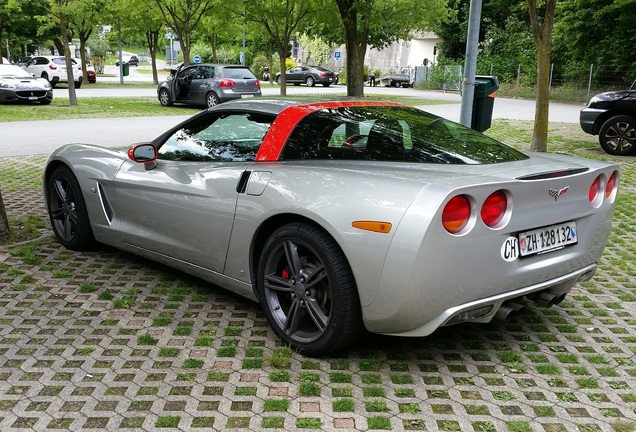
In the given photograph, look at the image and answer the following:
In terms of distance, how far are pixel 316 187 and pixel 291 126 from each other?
0.62m

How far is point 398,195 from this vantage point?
3.07 meters

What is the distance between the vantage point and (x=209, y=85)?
21875mm

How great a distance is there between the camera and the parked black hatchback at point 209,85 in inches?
856

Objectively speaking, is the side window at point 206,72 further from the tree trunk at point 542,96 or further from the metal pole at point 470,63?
the metal pole at point 470,63

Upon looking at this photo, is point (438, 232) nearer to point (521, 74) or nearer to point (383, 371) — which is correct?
point (383, 371)

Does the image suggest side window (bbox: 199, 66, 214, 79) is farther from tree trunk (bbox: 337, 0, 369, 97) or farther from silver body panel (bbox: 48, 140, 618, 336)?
silver body panel (bbox: 48, 140, 618, 336)

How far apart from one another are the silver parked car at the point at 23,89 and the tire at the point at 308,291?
799 inches

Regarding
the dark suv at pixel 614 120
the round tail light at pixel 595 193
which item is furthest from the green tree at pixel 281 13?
the round tail light at pixel 595 193

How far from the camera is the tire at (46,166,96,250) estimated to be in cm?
522

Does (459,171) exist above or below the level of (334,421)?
above

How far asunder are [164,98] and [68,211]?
60.8 feet

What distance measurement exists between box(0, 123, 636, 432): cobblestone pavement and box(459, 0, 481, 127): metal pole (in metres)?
3.42

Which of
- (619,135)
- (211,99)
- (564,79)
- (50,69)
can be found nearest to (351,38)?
(619,135)

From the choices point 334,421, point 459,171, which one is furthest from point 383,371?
point 459,171
